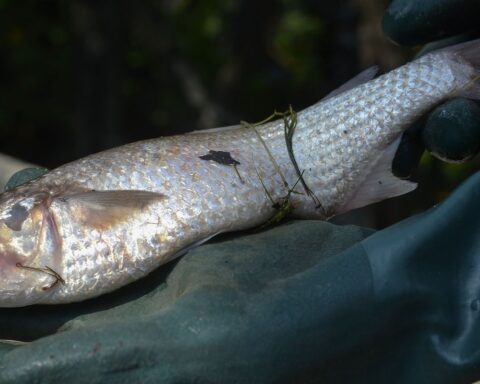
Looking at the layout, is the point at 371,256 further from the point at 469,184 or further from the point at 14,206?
the point at 14,206

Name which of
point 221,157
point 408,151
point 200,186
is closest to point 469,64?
point 408,151

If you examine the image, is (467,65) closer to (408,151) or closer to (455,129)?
(455,129)

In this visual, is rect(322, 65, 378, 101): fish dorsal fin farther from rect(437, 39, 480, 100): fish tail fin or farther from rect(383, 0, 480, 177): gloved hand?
rect(437, 39, 480, 100): fish tail fin

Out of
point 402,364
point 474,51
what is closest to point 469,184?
point 402,364

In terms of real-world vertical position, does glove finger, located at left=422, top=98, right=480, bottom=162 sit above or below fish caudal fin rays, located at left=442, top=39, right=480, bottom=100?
below

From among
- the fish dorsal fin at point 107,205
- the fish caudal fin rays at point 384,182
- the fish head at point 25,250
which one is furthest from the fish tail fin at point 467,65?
the fish head at point 25,250

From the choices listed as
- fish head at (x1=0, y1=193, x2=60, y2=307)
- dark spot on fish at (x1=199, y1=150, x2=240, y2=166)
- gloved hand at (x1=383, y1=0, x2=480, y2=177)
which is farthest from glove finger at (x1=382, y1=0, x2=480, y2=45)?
fish head at (x1=0, y1=193, x2=60, y2=307)
